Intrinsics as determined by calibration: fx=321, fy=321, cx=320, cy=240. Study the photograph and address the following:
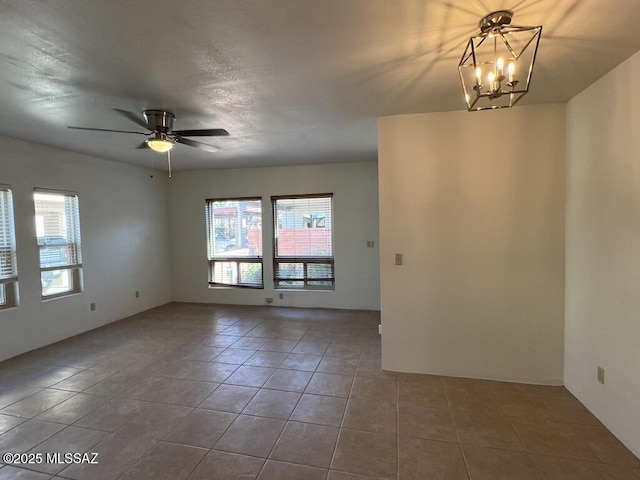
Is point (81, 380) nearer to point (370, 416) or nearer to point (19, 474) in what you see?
point (19, 474)

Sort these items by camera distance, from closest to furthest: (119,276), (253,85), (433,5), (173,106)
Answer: (433,5) < (253,85) < (173,106) < (119,276)

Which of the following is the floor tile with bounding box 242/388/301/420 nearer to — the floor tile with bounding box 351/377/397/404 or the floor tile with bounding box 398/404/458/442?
the floor tile with bounding box 351/377/397/404

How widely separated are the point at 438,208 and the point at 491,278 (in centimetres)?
82

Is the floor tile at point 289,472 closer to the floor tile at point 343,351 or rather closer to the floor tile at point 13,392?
the floor tile at point 343,351

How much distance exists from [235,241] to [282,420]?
164 inches

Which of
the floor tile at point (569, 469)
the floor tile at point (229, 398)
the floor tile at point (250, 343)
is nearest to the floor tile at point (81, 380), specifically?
the floor tile at point (229, 398)

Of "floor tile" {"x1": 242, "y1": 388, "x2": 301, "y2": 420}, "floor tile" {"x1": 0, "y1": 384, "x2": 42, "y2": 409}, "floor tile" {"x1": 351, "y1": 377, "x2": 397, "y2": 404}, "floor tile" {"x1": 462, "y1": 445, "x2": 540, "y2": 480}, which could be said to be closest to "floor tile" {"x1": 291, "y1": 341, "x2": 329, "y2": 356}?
"floor tile" {"x1": 351, "y1": 377, "x2": 397, "y2": 404}

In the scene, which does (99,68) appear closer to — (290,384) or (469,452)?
(290,384)

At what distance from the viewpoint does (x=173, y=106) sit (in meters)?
2.77

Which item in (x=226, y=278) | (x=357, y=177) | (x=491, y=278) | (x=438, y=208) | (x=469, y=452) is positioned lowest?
(x=469, y=452)

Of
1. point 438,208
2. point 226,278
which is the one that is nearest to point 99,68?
point 438,208

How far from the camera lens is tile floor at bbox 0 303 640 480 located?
78.4 inches

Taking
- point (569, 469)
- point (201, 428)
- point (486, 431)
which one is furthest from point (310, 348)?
point (569, 469)

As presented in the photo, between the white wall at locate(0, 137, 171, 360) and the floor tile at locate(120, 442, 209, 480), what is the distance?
2955 mm
